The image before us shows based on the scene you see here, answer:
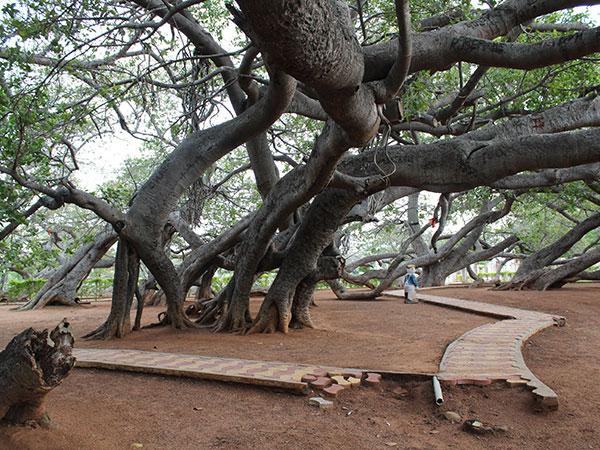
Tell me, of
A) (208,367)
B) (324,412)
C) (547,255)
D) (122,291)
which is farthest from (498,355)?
(547,255)

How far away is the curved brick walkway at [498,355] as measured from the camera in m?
3.67

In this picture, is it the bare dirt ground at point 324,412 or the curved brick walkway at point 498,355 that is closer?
the bare dirt ground at point 324,412

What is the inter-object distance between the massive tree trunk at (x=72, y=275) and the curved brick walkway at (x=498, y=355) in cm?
1092

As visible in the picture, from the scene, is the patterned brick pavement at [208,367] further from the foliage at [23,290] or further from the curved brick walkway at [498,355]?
the foliage at [23,290]

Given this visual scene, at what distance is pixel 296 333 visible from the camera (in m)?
7.07

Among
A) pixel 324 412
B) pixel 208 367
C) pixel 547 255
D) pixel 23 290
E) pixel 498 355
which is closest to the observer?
pixel 324 412

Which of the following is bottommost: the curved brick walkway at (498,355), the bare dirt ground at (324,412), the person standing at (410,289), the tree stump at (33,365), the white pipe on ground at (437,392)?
the bare dirt ground at (324,412)

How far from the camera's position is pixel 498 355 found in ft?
15.2

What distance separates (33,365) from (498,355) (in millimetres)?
4172

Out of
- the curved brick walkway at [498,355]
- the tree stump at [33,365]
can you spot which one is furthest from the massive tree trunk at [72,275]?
the tree stump at [33,365]

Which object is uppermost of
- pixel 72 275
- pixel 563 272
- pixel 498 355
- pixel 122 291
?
pixel 563 272

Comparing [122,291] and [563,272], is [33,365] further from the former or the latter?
[563,272]

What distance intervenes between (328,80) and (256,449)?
225 centimetres

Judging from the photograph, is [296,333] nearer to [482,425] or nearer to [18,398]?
[482,425]
